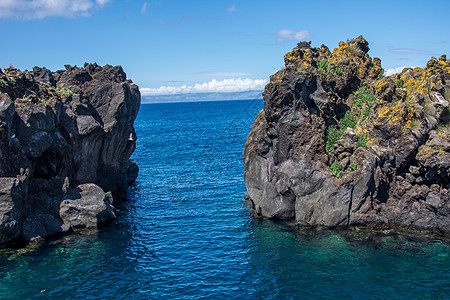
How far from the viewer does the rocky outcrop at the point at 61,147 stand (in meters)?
28.6

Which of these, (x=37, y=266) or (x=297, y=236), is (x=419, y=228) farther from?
(x=37, y=266)

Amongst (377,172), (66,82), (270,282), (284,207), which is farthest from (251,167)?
(66,82)

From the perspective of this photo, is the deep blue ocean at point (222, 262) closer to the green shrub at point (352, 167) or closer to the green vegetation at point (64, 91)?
the green shrub at point (352, 167)

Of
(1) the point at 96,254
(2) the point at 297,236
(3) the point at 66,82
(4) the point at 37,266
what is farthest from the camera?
(3) the point at 66,82

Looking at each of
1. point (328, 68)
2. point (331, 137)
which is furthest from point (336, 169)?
point (328, 68)

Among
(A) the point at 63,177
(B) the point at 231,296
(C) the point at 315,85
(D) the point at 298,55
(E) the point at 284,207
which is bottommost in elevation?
(B) the point at 231,296

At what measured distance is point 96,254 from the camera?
88.2 ft

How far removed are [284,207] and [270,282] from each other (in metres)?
9.53

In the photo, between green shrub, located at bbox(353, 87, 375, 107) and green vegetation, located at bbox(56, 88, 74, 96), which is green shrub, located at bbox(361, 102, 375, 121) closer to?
green shrub, located at bbox(353, 87, 375, 107)

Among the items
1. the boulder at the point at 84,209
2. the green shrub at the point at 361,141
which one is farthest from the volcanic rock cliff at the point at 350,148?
the boulder at the point at 84,209

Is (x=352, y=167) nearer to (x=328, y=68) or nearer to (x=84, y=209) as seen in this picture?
(x=328, y=68)

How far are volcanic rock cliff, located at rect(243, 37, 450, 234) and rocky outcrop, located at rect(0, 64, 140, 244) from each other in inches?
563

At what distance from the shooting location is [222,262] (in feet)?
84.2

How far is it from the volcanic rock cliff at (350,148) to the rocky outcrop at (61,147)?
46.9 feet
